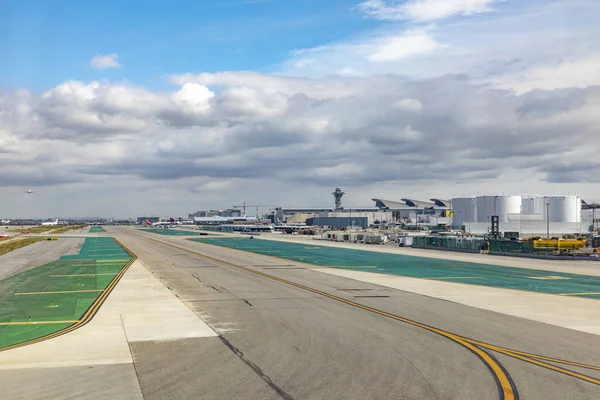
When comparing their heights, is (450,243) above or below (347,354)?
above

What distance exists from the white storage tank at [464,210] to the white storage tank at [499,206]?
336 centimetres

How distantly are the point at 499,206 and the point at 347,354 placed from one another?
171 metres

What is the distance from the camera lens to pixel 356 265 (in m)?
58.0

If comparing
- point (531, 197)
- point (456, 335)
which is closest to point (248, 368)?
point (456, 335)

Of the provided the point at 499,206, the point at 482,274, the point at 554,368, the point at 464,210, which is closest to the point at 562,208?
the point at 499,206

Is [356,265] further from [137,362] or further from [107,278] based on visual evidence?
[137,362]

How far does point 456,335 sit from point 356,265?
36.9 m

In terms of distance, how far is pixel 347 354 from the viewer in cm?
1775

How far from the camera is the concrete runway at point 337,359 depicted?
1393 centimetres

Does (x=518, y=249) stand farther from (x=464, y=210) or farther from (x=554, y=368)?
(x=464, y=210)

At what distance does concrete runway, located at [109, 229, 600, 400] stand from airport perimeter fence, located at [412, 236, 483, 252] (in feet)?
163

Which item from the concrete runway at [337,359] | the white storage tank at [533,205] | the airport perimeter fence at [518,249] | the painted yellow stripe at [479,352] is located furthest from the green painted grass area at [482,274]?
the white storage tank at [533,205]

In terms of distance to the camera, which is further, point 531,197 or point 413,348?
Answer: point 531,197

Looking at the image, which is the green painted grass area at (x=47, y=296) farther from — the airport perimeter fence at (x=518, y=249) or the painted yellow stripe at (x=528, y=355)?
the airport perimeter fence at (x=518, y=249)
